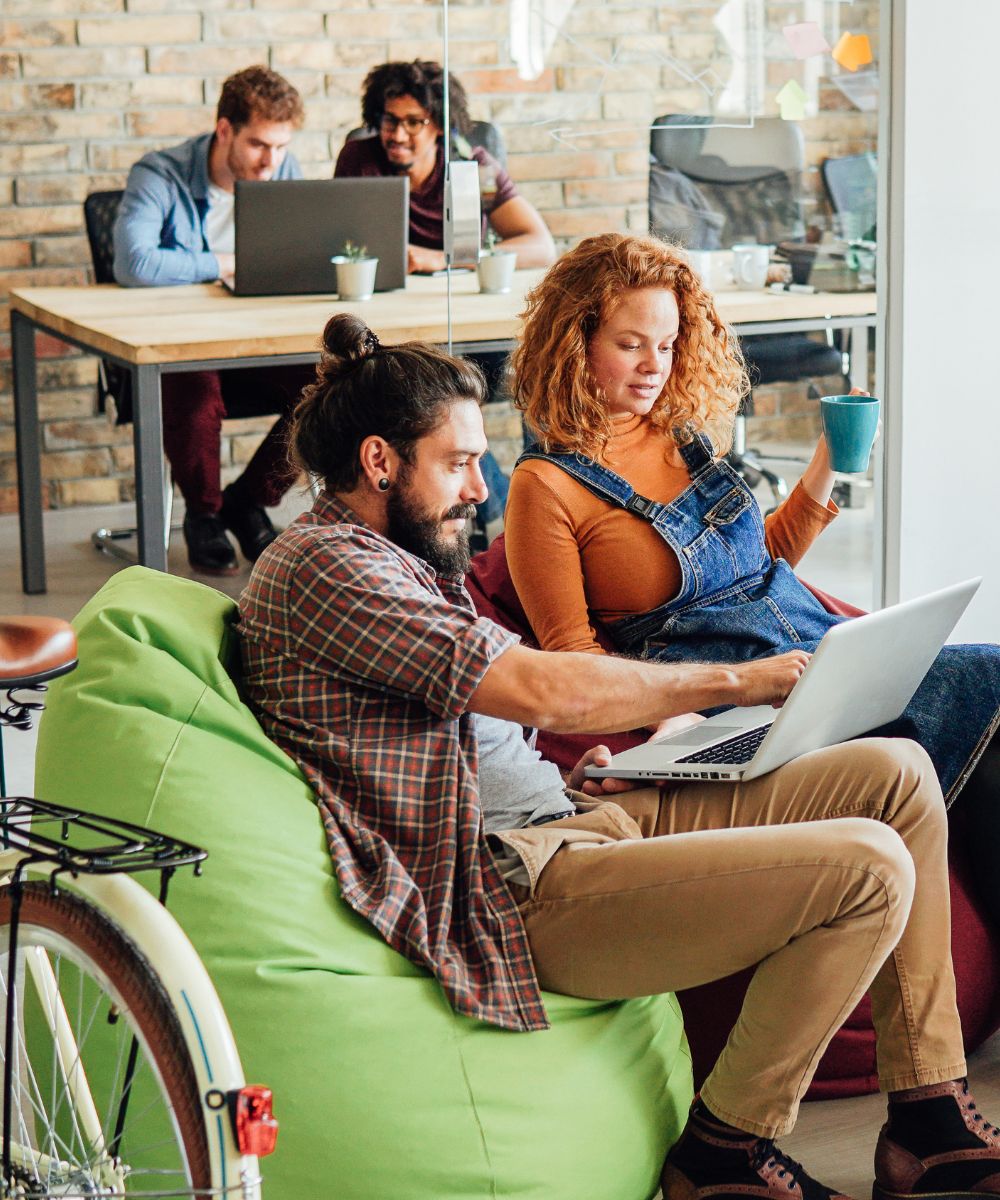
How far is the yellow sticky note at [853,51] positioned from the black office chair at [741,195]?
0.50 ft

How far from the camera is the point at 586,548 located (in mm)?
2326

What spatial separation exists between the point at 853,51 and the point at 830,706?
176cm

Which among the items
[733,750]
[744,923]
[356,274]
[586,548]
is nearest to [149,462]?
[356,274]

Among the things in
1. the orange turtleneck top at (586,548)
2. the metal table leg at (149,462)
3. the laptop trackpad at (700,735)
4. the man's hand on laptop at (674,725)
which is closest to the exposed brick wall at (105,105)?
the metal table leg at (149,462)

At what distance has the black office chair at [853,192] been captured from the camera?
3.22 metres

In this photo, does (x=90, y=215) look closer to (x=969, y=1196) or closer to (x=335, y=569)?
(x=335, y=569)

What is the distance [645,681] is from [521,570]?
0.55 metres

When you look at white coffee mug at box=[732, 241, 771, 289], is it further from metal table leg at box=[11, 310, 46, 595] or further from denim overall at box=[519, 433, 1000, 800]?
metal table leg at box=[11, 310, 46, 595]

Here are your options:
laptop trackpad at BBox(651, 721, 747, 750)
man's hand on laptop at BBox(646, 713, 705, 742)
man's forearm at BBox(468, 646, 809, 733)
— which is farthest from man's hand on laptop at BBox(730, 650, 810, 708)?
man's hand on laptop at BBox(646, 713, 705, 742)

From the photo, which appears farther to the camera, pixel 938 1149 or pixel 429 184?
pixel 429 184

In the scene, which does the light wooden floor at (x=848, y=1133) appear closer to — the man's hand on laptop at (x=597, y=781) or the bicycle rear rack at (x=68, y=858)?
the man's hand on laptop at (x=597, y=781)

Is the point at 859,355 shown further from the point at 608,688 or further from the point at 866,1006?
the point at 608,688

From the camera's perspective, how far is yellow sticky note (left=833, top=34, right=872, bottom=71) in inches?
123

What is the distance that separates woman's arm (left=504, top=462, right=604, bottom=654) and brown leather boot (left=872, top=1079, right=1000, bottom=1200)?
2.39ft
